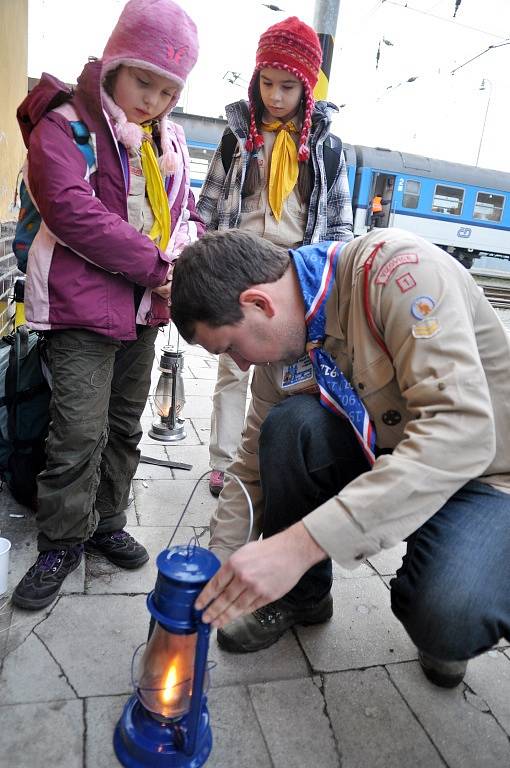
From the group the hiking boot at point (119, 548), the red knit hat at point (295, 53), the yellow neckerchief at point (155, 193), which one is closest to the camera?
the yellow neckerchief at point (155, 193)

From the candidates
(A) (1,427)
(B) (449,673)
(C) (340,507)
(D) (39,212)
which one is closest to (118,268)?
(D) (39,212)

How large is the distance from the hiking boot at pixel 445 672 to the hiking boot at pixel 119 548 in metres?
1.09

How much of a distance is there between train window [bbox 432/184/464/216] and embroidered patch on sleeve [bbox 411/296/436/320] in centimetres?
1638

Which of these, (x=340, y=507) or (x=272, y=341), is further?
(x=272, y=341)

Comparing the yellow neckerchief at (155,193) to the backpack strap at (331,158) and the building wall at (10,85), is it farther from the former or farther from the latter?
the building wall at (10,85)

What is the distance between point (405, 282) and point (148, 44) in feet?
3.96

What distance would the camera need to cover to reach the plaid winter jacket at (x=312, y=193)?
2.93m

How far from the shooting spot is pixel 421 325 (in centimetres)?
133

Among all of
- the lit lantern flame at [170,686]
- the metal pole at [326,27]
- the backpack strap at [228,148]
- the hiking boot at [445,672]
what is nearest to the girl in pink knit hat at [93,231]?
the lit lantern flame at [170,686]

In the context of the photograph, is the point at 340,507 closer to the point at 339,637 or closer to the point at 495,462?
the point at 495,462

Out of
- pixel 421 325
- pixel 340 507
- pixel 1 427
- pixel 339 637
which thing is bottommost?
pixel 339 637

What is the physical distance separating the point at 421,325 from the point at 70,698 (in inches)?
53.0

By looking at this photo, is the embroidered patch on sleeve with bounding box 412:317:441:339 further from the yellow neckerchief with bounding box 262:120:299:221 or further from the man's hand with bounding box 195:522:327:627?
the yellow neckerchief with bounding box 262:120:299:221

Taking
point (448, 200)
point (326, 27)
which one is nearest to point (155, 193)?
point (326, 27)
